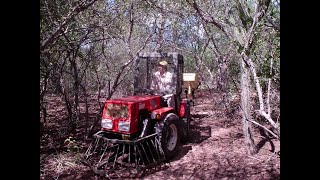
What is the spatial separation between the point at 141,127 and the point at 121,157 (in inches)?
31.7

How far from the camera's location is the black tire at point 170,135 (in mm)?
5666

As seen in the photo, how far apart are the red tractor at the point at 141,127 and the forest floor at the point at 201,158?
305 mm

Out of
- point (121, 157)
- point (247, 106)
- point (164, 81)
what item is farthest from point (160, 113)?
point (247, 106)

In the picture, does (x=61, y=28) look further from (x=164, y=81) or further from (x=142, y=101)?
(x=164, y=81)

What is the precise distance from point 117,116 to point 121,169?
98 centimetres

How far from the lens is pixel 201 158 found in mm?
6105

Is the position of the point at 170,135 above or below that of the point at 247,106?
below

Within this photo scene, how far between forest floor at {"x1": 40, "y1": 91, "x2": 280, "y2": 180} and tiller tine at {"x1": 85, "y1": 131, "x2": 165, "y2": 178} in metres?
0.19

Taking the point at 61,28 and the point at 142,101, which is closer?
the point at 61,28
